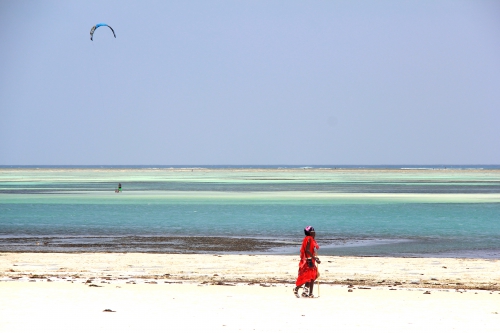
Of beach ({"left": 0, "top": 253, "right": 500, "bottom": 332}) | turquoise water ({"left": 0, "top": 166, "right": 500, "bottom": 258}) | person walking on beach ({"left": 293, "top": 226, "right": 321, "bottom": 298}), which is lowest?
beach ({"left": 0, "top": 253, "right": 500, "bottom": 332})

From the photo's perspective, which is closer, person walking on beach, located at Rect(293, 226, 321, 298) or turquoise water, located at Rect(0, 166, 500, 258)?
person walking on beach, located at Rect(293, 226, 321, 298)

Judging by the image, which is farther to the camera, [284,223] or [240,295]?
Result: [284,223]

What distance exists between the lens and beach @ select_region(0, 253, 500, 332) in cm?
1262

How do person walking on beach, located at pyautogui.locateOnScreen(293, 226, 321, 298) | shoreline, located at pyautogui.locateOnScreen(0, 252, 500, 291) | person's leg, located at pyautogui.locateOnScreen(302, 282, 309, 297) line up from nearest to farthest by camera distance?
1. person walking on beach, located at pyautogui.locateOnScreen(293, 226, 321, 298)
2. person's leg, located at pyautogui.locateOnScreen(302, 282, 309, 297)
3. shoreline, located at pyautogui.locateOnScreen(0, 252, 500, 291)

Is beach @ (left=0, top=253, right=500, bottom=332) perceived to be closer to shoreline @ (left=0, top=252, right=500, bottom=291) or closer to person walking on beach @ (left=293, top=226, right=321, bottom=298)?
shoreline @ (left=0, top=252, right=500, bottom=291)

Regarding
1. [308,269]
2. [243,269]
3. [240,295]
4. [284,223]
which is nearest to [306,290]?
[308,269]

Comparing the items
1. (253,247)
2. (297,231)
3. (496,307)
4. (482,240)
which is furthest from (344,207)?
(496,307)

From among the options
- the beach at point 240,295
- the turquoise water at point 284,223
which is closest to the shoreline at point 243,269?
the beach at point 240,295

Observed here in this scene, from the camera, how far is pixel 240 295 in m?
15.4

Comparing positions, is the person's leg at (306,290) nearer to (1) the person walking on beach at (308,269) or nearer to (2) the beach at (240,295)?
(1) the person walking on beach at (308,269)

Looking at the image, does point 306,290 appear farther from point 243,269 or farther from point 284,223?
point 284,223

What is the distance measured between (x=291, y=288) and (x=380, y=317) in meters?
3.61

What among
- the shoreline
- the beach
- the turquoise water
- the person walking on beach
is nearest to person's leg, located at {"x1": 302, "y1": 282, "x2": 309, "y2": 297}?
the person walking on beach

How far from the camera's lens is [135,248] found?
26297 millimetres
